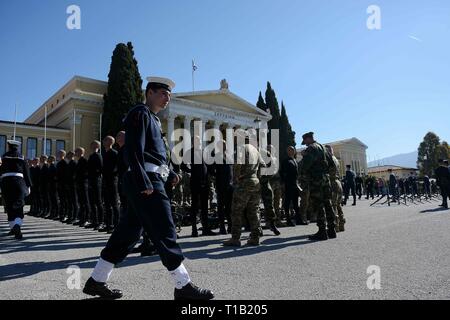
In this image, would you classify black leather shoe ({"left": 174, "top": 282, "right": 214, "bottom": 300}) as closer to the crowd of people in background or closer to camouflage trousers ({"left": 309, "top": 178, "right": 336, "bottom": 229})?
the crowd of people in background

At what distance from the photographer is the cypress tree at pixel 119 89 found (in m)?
32.7

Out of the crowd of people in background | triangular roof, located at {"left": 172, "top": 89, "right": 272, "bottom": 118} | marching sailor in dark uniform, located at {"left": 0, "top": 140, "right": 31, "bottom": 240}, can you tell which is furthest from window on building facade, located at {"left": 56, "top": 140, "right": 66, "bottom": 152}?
marching sailor in dark uniform, located at {"left": 0, "top": 140, "right": 31, "bottom": 240}

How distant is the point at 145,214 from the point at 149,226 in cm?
11

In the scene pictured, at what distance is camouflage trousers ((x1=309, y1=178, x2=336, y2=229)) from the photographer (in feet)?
21.4

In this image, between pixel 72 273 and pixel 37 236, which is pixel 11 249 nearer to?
pixel 37 236

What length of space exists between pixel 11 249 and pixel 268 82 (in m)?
54.3

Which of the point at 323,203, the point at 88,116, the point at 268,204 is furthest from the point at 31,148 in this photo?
the point at 323,203

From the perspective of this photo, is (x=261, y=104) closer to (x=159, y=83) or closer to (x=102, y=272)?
(x=159, y=83)

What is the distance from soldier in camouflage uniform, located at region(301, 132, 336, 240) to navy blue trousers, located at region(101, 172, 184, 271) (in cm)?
431

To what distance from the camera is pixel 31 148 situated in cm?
3516

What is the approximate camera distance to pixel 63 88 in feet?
148

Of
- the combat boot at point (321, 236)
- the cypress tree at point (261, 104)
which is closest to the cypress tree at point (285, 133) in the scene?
the cypress tree at point (261, 104)
